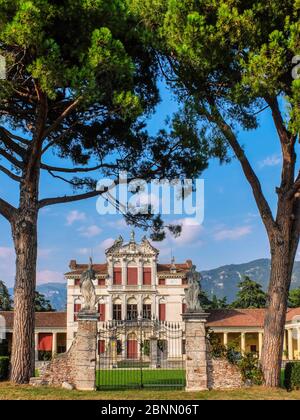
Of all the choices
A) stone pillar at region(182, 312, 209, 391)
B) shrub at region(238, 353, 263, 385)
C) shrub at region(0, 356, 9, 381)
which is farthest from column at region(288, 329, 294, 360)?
shrub at region(0, 356, 9, 381)

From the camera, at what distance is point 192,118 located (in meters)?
12.5

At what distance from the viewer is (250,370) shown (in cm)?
1207

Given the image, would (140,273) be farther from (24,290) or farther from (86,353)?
(24,290)

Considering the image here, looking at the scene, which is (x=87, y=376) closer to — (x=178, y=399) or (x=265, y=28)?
(x=178, y=399)

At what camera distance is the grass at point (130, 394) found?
10.2 m

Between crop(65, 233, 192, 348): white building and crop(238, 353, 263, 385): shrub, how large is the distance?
98.1 ft

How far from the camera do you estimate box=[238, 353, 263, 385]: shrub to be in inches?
468

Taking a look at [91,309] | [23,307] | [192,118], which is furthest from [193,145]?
[23,307]

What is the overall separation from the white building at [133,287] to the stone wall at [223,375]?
1180 inches

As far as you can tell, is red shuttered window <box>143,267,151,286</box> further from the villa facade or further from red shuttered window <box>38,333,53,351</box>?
red shuttered window <box>38,333,53,351</box>

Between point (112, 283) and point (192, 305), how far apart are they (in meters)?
30.6

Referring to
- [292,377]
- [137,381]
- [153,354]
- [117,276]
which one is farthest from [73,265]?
[292,377]

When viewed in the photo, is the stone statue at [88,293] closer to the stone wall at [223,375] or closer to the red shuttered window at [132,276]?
the stone wall at [223,375]

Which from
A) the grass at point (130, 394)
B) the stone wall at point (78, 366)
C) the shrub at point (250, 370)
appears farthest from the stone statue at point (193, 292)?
the stone wall at point (78, 366)
